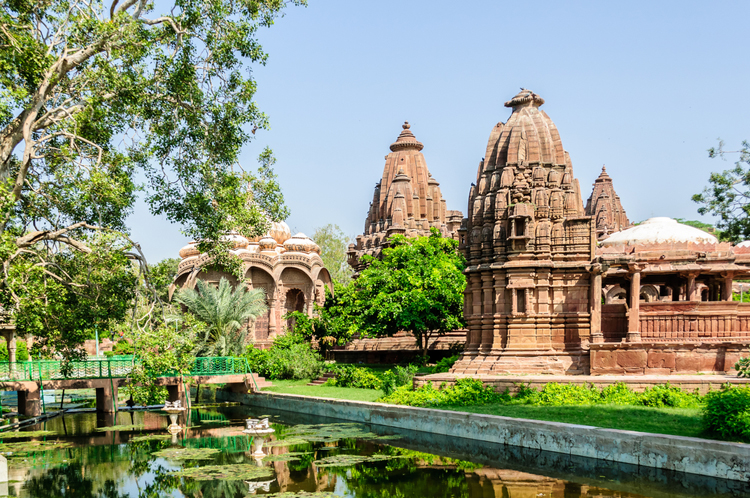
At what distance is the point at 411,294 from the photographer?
2241 cm

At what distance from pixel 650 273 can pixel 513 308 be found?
15.1 ft

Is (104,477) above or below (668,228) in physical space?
below

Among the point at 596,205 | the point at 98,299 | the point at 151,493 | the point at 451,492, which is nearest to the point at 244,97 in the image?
the point at 98,299

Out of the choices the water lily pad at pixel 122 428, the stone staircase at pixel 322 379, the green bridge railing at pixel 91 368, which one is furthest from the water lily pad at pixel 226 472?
the stone staircase at pixel 322 379

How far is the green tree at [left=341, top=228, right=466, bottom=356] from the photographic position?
2236 centimetres

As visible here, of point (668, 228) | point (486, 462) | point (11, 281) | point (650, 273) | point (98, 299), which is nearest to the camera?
point (11, 281)

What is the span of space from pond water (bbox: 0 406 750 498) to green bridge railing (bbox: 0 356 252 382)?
4085 millimetres

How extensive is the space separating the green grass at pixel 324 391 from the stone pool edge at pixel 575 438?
134cm

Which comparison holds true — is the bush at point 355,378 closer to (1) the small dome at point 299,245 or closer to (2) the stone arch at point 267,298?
(2) the stone arch at point 267,298

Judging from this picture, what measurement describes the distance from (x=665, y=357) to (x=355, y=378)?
961 cm

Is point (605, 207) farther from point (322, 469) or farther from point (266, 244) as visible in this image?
point (322, 469)

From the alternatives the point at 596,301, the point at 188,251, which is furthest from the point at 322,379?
the point at 188,251

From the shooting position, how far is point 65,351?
14.0 metres

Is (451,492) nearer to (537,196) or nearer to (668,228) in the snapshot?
(537,196)
